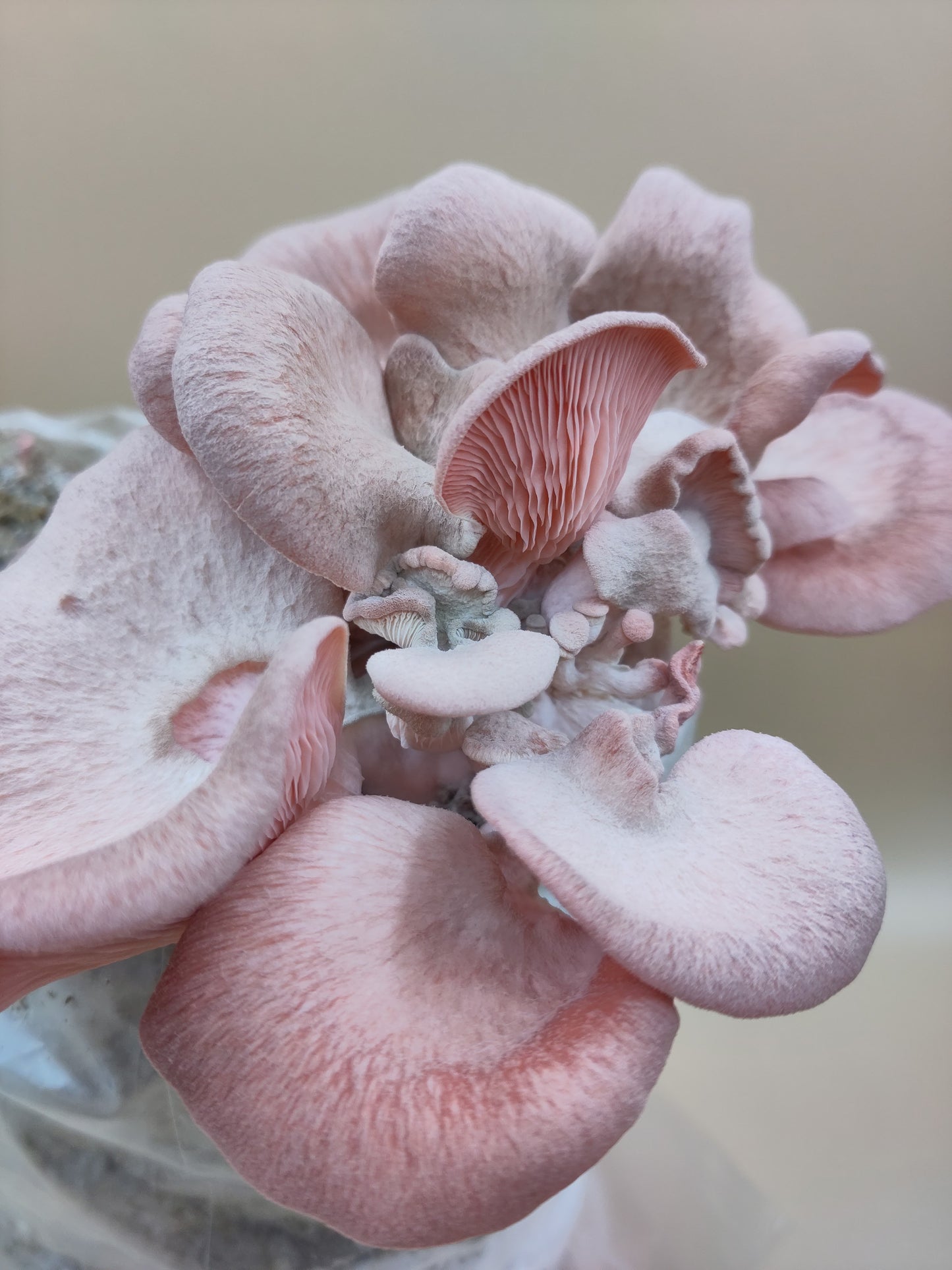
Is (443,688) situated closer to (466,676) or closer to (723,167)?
(466,676)

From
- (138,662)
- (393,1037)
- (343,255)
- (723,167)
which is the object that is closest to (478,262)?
(343,255)

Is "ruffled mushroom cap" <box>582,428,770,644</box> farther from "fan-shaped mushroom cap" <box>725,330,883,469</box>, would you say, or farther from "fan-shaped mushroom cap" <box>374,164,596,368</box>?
"fan-shaped mushroom cap" <box>374,164,596,368</box>

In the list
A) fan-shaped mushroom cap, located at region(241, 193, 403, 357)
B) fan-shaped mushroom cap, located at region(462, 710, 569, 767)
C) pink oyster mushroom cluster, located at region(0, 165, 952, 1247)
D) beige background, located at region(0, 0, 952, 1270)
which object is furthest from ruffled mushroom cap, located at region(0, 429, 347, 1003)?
beige background, located at region(0, 0, 952, 1270)

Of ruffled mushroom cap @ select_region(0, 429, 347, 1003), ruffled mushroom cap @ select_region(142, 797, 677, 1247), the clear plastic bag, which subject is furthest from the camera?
the clear plastic bag

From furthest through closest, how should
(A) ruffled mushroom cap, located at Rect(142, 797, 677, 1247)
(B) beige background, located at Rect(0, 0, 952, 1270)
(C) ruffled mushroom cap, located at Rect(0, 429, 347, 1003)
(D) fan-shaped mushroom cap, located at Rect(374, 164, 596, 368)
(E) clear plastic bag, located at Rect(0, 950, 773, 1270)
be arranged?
(B) beige background, located at Rect(0, 0, 952, 1270) → (E) clear plastic bag, located at Rect(0, 950, 773, 1270) → (D) fan-shaped mushroom cap, located at Rect(374, 164, 596, 368) → (C) ruffled mushroom cap, located at Rect(0, 429, 347, 1003) → (A) ruffled mushroom cap, located at Rect(142, 797, 677, 1247)

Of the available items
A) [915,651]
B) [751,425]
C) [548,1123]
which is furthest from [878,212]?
[548,1123]

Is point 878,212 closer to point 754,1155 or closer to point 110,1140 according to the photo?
point 754,1155

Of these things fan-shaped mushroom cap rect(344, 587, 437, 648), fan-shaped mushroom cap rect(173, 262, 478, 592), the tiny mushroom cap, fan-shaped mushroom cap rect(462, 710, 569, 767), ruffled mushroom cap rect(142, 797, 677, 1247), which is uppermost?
fan-shaped mushroom cap rect(173, 262, 478, 592)
